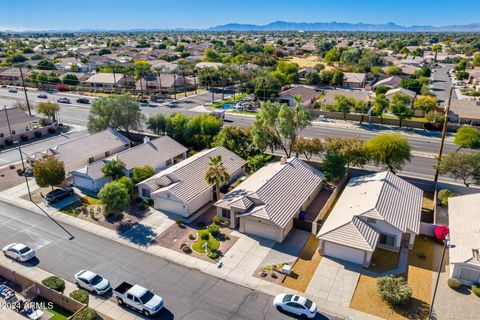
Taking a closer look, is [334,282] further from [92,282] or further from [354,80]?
[354,80]

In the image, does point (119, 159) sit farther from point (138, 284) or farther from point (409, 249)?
point (409, 249)

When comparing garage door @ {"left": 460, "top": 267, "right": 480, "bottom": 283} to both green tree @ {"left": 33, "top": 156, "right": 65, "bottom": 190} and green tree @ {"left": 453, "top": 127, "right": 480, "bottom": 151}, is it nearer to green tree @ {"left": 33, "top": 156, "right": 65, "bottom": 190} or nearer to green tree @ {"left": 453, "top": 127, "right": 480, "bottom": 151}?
green tree @ {"left": 453, "top": 127, "right": 480, "bottom": 151}

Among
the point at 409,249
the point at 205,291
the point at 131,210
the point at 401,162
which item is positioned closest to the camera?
the point at 205,291

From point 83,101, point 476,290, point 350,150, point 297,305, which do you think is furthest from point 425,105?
point 83,101

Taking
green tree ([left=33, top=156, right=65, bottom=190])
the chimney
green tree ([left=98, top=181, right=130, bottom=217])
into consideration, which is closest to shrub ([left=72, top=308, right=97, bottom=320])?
green tree ([left=98, top=181, right=130, bottom=217])

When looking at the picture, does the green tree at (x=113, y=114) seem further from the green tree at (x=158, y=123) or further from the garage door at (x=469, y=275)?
the garage door at (x=469, y=275)

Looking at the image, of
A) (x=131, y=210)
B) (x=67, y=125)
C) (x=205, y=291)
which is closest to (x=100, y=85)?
Answer: (x=67, y=125)
